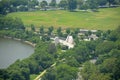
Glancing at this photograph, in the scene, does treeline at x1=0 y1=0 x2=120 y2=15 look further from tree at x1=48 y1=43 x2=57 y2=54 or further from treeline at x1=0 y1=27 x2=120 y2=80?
tree at x1=48 y1=43 x2=57 y2=54

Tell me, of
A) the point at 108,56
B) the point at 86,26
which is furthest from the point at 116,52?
the point at 86,26

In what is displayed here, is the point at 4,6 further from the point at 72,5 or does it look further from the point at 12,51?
the point at 12,51

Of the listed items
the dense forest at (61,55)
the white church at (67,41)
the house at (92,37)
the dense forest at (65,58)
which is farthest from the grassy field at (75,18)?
the white church at (67,41)

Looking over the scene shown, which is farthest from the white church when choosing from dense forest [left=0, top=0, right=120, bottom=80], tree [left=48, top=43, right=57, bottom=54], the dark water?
tree [left=48, top=43, right=57, bottom=54]

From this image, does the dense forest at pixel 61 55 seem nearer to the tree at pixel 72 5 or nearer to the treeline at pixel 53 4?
the treeline at pixel 53 4

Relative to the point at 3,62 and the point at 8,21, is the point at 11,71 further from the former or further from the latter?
the point at 8,21

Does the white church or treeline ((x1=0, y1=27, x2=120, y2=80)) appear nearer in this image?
treeline ((x1=0, y1=27, x2=120, y2=80))

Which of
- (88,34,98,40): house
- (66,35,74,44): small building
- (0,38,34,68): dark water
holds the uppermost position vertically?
(66,35,74,44): small building
